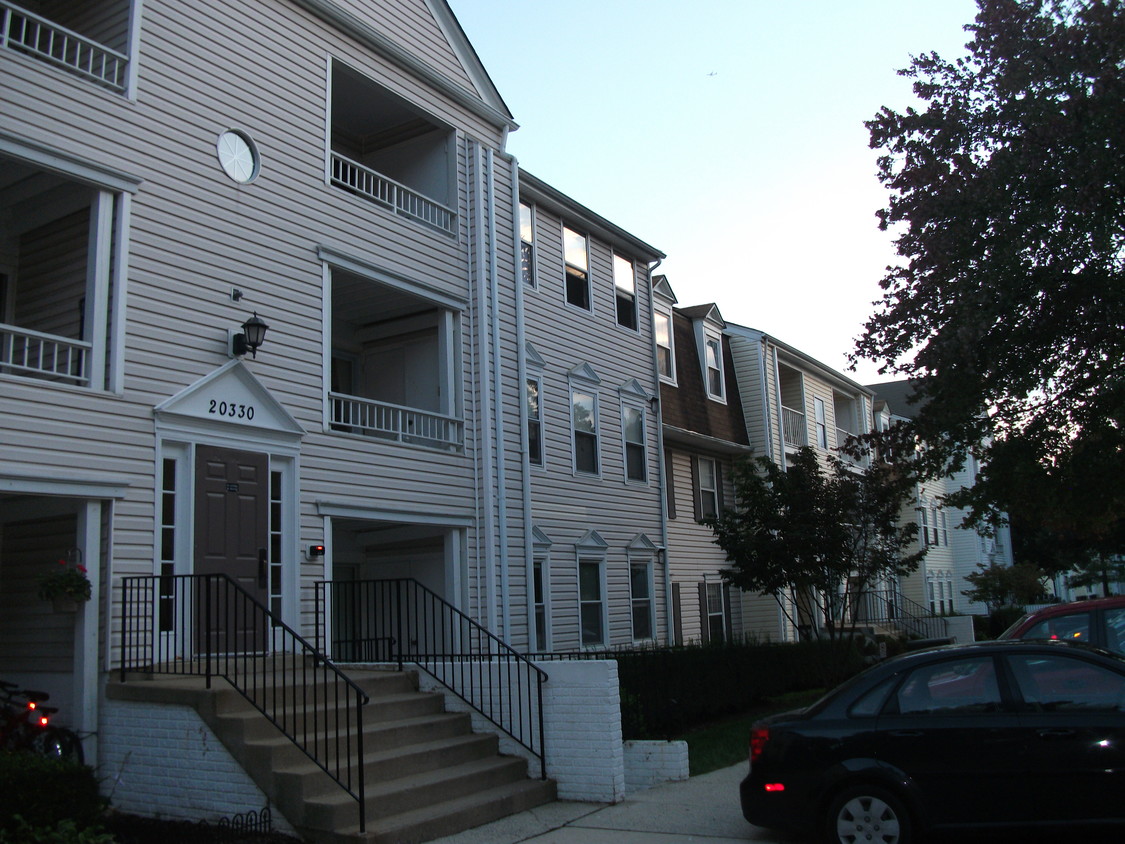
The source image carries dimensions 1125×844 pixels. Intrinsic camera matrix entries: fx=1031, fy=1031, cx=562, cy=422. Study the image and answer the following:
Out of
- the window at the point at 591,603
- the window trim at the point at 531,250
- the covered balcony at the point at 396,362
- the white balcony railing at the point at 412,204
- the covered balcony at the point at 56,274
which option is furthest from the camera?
the window at the point at 591,603

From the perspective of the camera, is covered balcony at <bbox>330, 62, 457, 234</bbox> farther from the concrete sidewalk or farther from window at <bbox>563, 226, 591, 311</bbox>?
the concrete sidewalk

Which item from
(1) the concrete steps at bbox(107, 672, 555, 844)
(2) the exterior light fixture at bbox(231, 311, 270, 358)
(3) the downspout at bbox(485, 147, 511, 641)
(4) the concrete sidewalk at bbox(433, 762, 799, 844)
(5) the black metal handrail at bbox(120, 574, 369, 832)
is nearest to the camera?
(1) the concrete steps at bbox(107, 672, 555, 844)

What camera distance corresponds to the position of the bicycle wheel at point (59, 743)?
9.12 meters

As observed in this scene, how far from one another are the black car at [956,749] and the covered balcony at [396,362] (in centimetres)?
829

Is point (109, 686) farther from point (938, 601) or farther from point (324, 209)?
point (938, 601)

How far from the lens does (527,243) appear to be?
18484 mm

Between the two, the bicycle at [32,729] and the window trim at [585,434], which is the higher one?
the window trim at [585,434]

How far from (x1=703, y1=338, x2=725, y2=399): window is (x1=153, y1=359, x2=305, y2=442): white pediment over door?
15.5 meters

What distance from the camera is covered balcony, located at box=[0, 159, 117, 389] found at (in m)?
10.3

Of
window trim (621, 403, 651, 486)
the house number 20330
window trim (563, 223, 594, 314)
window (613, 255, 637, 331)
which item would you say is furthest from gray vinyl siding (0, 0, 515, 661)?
window (613, 255, 637, 331)

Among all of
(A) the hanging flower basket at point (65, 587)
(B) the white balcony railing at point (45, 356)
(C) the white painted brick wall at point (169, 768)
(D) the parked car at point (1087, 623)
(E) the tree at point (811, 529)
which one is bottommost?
(C) the white painted brick wall at point (169, 768)

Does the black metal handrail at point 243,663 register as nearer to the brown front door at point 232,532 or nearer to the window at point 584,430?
the brown front door at point 232,532

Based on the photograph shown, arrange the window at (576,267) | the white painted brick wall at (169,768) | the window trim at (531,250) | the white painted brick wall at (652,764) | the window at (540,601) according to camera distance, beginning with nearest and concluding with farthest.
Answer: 1. the white painted brick wall at (169,768)
2. the white painted brick wall at (652,764)
3. the window at (540,601)
4. the window trim at (531,250)
5. the window at (576,267)

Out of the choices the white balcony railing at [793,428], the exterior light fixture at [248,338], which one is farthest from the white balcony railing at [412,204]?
the white balcony railing at [793,428]
